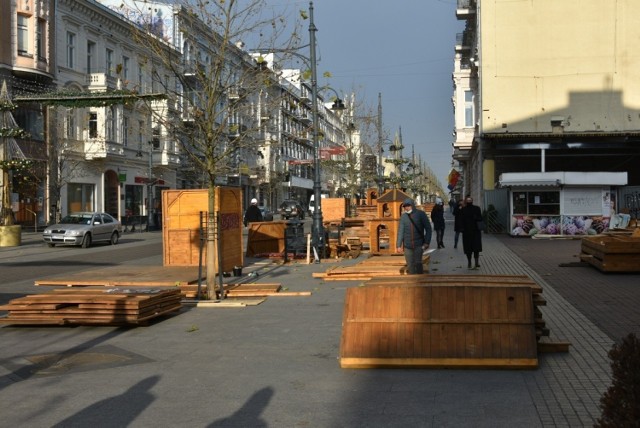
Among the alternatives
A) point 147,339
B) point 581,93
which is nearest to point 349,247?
point 147,339

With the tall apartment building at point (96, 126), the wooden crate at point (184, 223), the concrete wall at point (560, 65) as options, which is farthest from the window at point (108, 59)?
the wooden crate at point (184, 223)

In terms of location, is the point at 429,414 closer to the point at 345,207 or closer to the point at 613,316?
the point at 613,316

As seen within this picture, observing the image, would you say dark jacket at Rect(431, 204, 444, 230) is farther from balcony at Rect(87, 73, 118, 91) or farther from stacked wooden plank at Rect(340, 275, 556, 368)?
balcony at Rect(87, 73, 118, 91)

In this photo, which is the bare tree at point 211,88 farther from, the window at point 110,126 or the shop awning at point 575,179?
the window at point 110,126

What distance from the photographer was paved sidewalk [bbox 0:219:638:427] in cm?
539

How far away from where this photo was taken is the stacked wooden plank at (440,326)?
6.83 metres

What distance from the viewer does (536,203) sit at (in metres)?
31.3

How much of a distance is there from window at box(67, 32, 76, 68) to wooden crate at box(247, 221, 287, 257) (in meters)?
25.4

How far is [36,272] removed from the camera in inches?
704

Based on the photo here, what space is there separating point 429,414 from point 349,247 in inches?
674

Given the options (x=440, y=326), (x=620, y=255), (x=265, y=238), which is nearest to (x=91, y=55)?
(x=265, y=238)

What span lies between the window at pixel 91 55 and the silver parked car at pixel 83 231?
17201 millimetres

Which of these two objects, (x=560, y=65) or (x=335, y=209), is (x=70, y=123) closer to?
(x=335, y=209)

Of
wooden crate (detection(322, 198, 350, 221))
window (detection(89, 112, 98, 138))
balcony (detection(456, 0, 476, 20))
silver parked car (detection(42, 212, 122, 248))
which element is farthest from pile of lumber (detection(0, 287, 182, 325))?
balcony (detection(456, 0, 476, 20))
